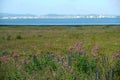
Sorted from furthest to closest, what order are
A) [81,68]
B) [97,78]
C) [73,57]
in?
[73,57]
[81,68]
[97,78]

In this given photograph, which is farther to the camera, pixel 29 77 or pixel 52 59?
pixel 52 59

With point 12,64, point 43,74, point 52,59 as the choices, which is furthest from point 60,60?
point 12,64

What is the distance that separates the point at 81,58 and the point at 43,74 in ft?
2.74

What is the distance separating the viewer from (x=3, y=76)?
17.9ft

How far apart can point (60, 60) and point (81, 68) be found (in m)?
0.50

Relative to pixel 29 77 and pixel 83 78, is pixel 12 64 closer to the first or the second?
pixel 29 77

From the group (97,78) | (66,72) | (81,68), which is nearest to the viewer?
(97,78)

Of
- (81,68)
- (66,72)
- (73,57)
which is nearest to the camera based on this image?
(66,72)

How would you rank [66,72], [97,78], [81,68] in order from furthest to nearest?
[81,68], [66,72], [97,78]

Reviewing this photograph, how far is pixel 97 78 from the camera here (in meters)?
5.09

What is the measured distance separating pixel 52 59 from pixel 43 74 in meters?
0.54

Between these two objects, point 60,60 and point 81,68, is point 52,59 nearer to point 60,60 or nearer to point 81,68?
point 60,60

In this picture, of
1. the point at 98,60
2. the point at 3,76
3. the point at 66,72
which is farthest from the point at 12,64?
the point at 98,60

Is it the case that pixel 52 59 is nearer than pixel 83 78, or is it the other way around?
pixel 83 78
